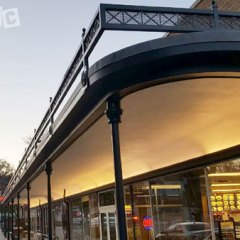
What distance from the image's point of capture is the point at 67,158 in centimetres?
1106

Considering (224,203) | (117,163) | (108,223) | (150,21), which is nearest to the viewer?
(150,21)

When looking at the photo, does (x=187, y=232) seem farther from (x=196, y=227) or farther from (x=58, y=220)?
(x=58, y=220)

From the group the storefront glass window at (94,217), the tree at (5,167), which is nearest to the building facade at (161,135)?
the storefront glass window at (94,217)

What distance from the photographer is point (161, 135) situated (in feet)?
27.0

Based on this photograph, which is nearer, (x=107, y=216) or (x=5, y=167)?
(x=107, y=216)

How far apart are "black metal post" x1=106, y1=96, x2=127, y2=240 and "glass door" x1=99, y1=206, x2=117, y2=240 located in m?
12.1

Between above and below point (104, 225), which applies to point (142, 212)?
above

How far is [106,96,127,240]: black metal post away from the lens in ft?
17.4

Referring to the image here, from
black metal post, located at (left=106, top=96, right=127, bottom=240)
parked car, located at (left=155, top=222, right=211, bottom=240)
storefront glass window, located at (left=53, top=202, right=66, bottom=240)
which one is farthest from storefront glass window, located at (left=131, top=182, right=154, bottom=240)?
storefront glass window, located at (left=53, top=202, right=66, bottom=240)

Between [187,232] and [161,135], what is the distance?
499cm

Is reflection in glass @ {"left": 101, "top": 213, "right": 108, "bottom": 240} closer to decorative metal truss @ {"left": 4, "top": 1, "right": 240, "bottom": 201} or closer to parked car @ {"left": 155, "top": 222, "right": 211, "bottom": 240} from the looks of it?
parked car @ {"left": 155, "top": 222, "right": 211, "bottom": 240}

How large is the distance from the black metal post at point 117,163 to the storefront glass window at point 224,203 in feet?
17.8

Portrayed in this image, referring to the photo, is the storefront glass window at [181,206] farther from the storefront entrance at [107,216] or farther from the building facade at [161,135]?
the storefront entrance at [107,216]

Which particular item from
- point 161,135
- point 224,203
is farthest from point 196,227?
point 161,135
